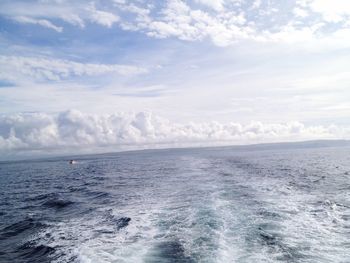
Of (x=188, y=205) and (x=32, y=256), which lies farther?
(x=188, y=205)

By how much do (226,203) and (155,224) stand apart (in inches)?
309

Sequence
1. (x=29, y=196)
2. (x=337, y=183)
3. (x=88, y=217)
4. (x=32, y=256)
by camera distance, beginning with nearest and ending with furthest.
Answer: (x=32, y=256), (x=88, y=217), (x=337, y=183), (x=29, y=196)

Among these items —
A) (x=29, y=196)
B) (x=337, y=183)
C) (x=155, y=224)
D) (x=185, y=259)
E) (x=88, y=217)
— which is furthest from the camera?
(x=29, y=196)

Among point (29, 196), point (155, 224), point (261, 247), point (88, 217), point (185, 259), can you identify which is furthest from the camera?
point (29, 196)

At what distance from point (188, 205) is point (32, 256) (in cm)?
1358

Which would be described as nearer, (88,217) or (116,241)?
(116,241)

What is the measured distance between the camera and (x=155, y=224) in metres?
22.9

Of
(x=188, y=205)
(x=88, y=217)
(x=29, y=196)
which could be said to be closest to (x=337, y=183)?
(x=188, y=205)

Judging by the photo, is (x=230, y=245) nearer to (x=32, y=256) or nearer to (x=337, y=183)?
(x=32, y=256)

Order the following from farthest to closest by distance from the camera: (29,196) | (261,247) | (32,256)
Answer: (29,196) < (32,256) < (261,247)

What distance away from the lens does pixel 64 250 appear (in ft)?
62.3

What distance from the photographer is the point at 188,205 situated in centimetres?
2816

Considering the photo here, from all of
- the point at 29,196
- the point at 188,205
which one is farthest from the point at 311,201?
the point at 29,196

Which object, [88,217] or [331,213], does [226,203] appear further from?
[88,217]
